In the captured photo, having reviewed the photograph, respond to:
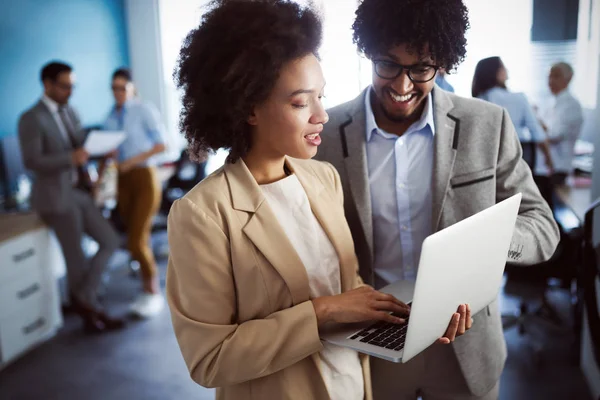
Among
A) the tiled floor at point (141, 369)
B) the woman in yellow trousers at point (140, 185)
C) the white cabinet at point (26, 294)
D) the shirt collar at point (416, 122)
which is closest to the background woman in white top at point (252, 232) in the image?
the shirt collar at point (416, 122)

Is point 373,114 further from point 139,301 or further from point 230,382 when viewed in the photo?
point 139,301

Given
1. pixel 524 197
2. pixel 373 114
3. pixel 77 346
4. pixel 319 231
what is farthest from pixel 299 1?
pixel 77 346

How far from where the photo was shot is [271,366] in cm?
109

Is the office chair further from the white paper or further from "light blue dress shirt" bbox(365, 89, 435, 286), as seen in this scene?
the white paper

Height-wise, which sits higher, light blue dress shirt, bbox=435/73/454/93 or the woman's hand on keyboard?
light blue dress shirt, bbox=435/73/454/93

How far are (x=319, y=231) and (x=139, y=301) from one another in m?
3.14

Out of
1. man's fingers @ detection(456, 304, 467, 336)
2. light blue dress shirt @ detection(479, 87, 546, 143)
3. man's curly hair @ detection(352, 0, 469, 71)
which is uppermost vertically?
man's curly hair @ detection(352, 0, 469, 71)

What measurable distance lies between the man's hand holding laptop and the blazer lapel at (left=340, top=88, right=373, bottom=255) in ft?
1.01

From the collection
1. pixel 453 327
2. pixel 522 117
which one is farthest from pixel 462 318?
pixel 522 117

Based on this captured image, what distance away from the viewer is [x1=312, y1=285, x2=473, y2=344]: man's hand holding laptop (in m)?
1.08

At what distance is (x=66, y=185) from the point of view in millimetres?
3561

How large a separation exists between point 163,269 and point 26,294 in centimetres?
161

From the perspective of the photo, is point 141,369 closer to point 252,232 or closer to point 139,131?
point 139,131

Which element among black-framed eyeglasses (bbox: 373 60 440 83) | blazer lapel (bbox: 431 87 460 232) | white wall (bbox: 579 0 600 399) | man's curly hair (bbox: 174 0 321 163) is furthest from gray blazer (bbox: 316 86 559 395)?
white wall (bbox: 579 0 600 399)
